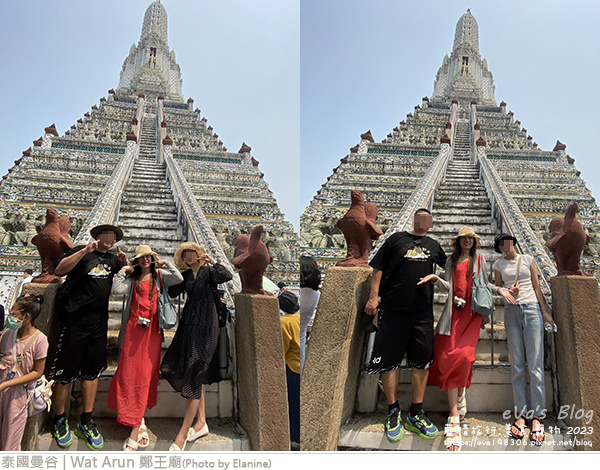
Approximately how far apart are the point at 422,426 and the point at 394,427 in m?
0.21

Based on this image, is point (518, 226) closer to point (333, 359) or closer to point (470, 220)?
point (470, 220)

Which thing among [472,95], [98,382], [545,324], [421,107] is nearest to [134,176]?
[98,382]

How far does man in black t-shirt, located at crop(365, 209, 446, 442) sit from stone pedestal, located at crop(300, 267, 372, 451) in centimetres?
16

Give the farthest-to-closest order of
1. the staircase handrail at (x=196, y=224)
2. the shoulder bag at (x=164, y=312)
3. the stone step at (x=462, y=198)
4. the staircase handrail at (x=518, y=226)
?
the stone step at (x=462, y=198), the staircase handrail at (x=196, y=224), the staircase handrail at (x=518, y=226), the shoulder bag at (x=164, y=312)

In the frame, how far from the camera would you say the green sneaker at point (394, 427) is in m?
3.63

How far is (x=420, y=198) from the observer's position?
838 centimetres

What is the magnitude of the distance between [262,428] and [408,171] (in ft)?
32.8

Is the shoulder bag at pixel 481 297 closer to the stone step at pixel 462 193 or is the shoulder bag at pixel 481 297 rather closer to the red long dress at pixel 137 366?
the red long dress at pixel 137 366

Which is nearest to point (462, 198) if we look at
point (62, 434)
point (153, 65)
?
point (62, 434)

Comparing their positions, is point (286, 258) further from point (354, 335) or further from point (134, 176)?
point (354, 335)

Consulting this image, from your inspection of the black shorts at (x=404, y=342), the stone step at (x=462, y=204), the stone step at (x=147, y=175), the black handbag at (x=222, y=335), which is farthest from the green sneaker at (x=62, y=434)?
the stone step at (x=147, y=175)

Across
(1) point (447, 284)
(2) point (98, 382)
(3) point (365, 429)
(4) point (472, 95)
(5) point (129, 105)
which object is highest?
(4) point (472, 95)

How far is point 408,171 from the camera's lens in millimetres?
12648

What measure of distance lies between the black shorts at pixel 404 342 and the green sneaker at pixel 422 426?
373 mm
